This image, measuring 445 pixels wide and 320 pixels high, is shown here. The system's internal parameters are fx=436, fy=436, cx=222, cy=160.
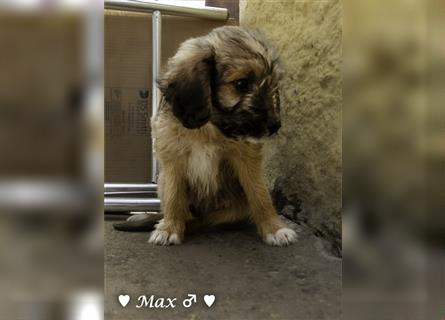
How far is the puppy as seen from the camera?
1.68m

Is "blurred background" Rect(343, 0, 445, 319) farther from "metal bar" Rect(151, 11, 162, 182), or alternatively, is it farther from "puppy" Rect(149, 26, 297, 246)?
"metal bar" Rect(151, 11, 162, 182)

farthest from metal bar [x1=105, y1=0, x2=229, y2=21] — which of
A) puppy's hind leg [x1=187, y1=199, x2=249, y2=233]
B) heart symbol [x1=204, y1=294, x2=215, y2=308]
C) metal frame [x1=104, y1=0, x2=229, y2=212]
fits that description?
heart symbol [x1=204, y1=294, x2=215, y2=308]

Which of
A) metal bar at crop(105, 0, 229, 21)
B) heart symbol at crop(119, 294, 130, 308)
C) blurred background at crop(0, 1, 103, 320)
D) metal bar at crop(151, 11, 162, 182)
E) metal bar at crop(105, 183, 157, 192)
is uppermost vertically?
metal bar at crop(105, 0, 229, 21)

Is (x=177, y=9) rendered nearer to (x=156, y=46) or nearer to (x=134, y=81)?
(x=156, y=46)

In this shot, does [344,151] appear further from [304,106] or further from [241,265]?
[304,106]

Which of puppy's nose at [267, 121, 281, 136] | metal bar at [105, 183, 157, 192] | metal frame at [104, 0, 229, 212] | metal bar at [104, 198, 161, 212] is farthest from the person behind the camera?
metal frame at [104, 0, 229, 212]

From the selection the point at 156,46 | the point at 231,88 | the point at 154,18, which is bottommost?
the point at 231,88

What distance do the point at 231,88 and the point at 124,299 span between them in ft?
3.13

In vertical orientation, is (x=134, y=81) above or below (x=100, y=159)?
above

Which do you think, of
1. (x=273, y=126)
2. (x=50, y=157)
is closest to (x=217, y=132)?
(x=273, y=126)

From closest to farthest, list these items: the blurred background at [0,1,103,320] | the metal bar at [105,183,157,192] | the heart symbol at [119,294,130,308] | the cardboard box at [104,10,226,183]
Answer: the blurred background at [0,1,103,320]
the heart symbol at [119,294,130,308]
the metal bar at [105,183,157,192]
the cardboard box at [104,10,226,183]

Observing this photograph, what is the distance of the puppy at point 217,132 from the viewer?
1.68 metres

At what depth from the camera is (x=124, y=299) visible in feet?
3.23

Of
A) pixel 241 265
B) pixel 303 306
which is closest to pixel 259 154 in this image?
pixel 241 265
